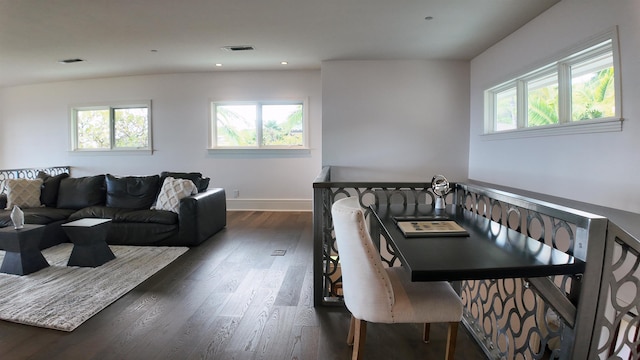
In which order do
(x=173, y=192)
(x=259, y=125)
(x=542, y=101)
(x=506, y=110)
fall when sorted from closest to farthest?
(x=542, y=101), (x=173, y=192), (x=506, y=110), (x=259, y=125)

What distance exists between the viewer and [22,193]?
432 cm

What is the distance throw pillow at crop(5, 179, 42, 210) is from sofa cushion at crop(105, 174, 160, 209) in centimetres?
92

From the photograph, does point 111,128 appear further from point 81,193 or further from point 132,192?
point 132,192

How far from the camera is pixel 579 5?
115 inches

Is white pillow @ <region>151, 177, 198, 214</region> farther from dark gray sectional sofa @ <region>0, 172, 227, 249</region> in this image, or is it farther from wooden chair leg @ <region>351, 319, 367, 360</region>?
wooden chair leg @ <region>351, 319, 367, 360</region>

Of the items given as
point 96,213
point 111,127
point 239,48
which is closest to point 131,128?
point 111,127

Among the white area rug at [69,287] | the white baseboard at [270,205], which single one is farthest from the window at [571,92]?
the white area rug at [69,287]

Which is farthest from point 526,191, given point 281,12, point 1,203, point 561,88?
point 1,203

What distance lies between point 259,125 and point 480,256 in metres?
5.46

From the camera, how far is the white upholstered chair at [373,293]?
1.42m

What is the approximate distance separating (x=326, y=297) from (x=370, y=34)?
3150mm

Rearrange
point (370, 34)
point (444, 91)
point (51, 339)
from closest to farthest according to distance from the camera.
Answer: point (51, 339) < point (370, 34) < point (444, 91)

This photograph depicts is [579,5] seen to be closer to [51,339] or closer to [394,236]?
[394,236]

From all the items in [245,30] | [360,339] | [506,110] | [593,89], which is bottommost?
[360,339]
